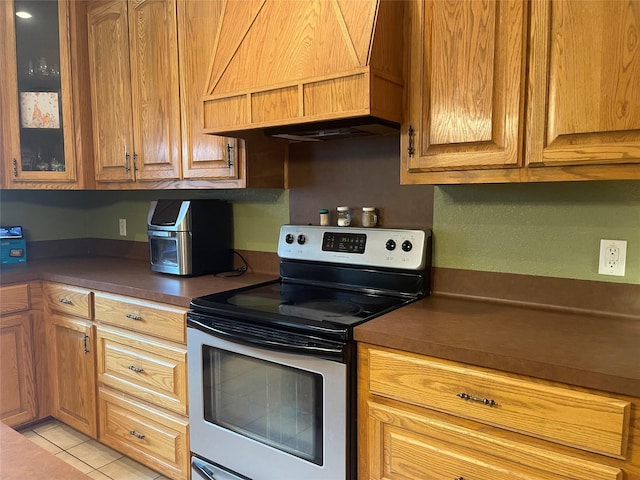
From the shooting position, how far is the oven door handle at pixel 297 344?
1.51 m

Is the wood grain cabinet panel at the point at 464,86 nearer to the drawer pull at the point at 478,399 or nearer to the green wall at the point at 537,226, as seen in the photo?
the green wall at the point at 537,226

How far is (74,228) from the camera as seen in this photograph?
11.0 ft

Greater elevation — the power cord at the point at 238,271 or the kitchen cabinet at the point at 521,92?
the kitchen cabinet at the point at 521,92

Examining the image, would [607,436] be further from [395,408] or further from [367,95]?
[367,95]

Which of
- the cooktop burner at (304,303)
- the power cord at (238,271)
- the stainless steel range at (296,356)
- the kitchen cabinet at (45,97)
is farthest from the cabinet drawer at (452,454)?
the kitchen cabinet at (45,97)

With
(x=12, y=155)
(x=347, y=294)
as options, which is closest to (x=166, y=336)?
(x=347, y=294)

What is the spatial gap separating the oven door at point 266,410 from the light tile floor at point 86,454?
0.55m

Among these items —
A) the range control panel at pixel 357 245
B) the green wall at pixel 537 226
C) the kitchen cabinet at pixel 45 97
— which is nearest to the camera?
the green wall at pixel 537 226

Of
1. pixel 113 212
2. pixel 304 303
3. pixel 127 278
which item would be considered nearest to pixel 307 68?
pixel 304 303

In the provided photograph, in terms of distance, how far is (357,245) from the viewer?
206 cm

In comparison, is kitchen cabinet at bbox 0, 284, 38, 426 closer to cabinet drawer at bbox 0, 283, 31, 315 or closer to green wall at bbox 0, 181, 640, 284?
cabinet drawer at bbox 0, 283, 31, 315

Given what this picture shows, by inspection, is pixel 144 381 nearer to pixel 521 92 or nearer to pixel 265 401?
pixel 265 401

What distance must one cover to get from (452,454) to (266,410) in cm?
67

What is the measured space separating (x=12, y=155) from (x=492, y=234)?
2.50 m
